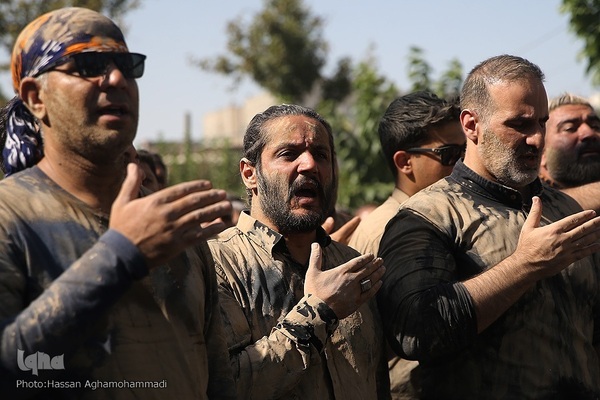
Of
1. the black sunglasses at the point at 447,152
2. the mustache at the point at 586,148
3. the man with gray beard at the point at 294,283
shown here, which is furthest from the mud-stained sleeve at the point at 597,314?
the mustache at the point at 586,148

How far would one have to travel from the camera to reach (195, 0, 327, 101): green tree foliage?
28.7 metres

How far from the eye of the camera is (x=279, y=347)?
3590 millimetres

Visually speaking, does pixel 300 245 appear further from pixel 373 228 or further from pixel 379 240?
pixel 373 228

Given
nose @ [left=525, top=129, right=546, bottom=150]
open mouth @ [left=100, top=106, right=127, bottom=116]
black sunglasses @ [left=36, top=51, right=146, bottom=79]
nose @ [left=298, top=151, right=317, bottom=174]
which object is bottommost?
nose @ [left=525, top=129, right=546, bottom=150]

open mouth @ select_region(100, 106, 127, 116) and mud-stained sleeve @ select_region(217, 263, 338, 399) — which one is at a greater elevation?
open mouth @ select_region(100, 106, 127, 116)

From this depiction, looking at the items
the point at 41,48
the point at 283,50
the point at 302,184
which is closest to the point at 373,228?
the point at 302,184

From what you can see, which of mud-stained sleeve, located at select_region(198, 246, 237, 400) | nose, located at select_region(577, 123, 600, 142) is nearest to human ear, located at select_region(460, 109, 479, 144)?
mud-stained sleeve, located at select_region(198, 246, 237, 400)

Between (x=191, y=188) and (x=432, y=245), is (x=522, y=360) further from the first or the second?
(x=191, y=188)

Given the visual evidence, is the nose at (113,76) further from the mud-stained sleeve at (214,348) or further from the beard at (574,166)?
the beard at (574,166)

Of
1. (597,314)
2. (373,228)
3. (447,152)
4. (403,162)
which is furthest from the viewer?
(403,162)

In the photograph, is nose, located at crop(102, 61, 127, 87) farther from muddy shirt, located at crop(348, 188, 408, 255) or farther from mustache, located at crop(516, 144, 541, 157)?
muddy shirt, located at crop(348, 188, 408, 255)

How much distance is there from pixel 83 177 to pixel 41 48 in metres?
0.40

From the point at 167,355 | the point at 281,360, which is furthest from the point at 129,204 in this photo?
the point at 281,360

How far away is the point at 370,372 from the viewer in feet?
13.1
